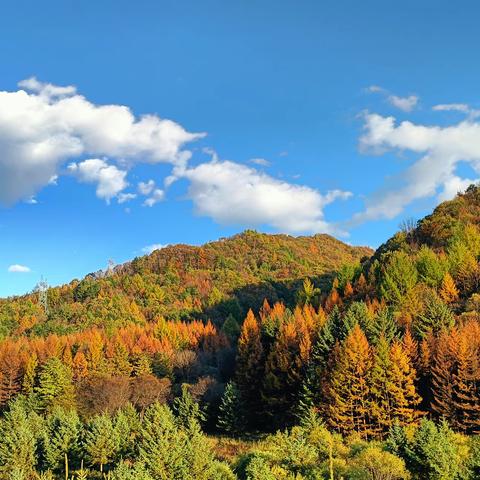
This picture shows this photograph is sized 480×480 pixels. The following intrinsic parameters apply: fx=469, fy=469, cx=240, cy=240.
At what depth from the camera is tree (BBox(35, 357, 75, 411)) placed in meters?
82.1

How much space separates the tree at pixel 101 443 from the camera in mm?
49156

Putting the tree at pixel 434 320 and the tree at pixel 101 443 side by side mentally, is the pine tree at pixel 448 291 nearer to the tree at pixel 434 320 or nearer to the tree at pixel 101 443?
the tree at pixel 434 320

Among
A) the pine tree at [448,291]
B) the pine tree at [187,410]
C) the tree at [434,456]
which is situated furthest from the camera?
the pine tree at [448,291]

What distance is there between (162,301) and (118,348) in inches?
3087

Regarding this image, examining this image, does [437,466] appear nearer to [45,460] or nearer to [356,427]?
[356,427]

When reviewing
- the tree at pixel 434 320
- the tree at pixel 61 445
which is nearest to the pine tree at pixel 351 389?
the tree at pixel 434 320

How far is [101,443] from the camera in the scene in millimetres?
49500

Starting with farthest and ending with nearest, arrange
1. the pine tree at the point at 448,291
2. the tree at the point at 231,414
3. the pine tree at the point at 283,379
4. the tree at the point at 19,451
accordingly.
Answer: the pine tree at the point at 448,291 → the pine tree at the point at 283,379 → the tree at the point at 231,414 → the tree at the point at 19,451

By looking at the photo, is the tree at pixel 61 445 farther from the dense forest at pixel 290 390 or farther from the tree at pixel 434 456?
the tree at pixel 434 456

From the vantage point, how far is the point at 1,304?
17362 cm

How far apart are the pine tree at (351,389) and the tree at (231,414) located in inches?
520

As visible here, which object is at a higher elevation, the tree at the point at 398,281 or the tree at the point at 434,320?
the tree at the point at 398,281

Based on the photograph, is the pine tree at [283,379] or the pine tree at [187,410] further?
the pine tree at [283,379]

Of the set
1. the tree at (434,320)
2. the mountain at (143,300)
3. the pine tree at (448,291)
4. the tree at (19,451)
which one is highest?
the mountain at (143,300)
